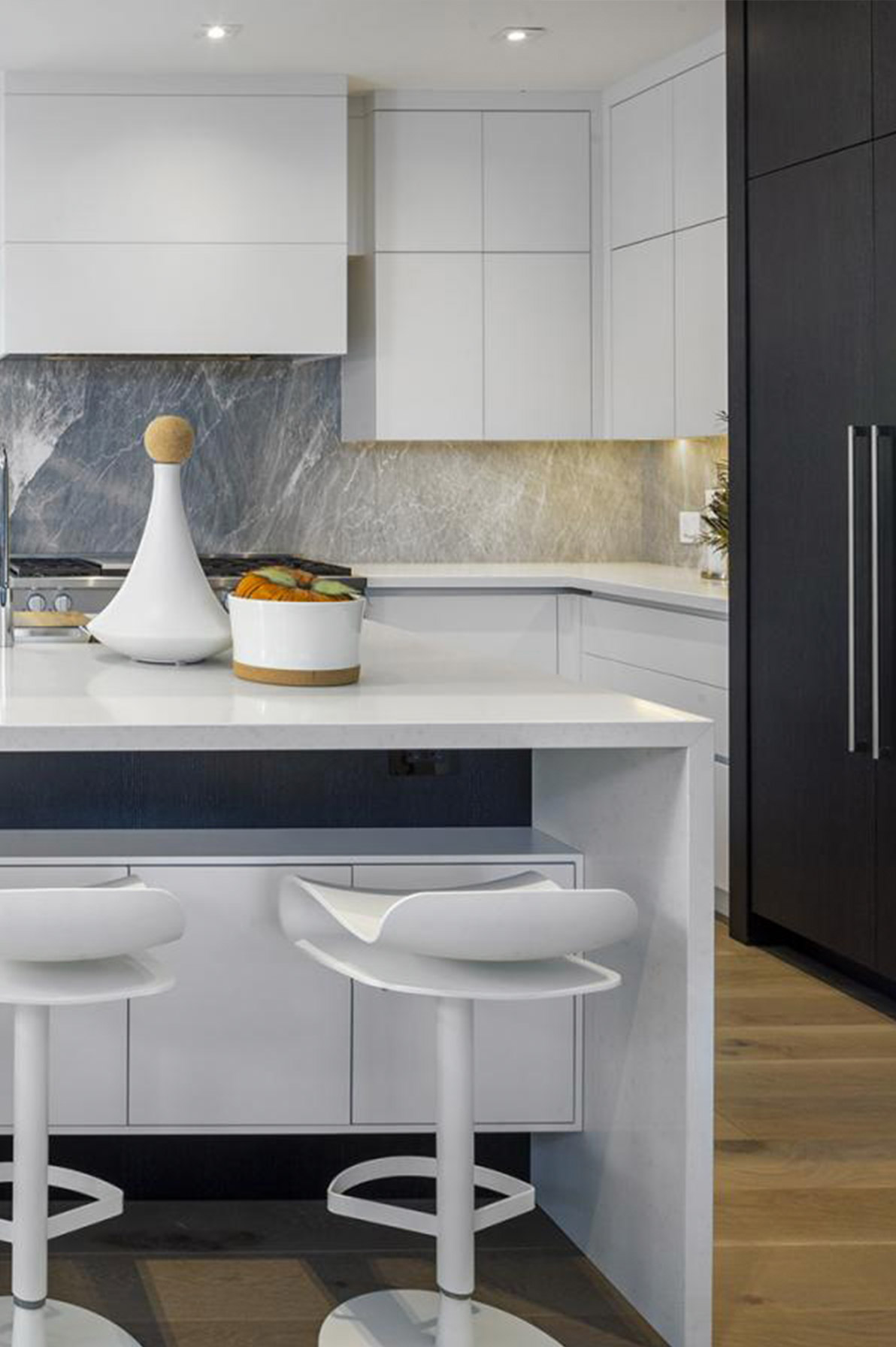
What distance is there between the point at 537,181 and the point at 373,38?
85 centimetres

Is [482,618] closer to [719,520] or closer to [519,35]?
[719,520]

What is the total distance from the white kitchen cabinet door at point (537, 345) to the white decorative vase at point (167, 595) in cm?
296

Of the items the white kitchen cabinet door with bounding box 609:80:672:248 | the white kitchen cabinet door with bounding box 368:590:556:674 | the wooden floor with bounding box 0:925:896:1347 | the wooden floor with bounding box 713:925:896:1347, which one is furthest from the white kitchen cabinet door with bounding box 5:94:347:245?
the wooden floor with bounding box 0:925:896:1347

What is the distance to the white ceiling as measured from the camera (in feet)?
15.5

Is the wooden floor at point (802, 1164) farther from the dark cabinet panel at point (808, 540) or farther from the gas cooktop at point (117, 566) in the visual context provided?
the gas cooktop at point (117, 566)

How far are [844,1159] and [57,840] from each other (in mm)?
1477

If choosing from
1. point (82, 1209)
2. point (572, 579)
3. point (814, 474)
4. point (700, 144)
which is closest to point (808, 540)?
point (814, 474)

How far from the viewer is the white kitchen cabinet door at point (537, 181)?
5.66 metres

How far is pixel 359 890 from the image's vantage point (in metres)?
2.42

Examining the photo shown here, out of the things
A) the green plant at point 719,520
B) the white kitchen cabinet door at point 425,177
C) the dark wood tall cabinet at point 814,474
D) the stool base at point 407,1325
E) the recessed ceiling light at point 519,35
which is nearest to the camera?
the stool base at point 407,1325

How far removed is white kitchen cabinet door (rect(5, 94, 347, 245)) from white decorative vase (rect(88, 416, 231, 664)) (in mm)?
2817

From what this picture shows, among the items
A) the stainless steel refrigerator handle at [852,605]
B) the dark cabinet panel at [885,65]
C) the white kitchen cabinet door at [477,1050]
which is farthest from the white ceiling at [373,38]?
the white kitchen cabinet door at [477,1050]

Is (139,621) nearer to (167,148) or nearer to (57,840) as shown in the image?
(57,840)

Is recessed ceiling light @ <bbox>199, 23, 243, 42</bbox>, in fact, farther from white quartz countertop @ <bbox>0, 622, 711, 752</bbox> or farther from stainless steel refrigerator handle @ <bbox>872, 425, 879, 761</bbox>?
white quartz countertop @ <bbox>0, 622, 711, 752</bbox>
